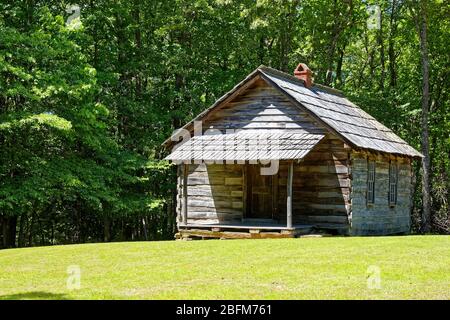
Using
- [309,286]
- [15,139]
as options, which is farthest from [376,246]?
[15,139]

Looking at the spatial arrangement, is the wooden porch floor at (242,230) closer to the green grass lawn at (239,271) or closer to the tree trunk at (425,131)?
the green grass lawn at (239,271)

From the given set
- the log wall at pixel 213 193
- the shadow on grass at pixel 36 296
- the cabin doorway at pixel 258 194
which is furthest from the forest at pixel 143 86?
the shadow on grass at pixel 36 296

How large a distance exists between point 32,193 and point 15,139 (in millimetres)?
3564

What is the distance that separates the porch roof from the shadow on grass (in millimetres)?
12210

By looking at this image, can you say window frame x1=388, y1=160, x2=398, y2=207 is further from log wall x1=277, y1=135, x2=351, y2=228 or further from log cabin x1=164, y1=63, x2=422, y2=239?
log wall x1=277, y1=135, x2=351, y2=228

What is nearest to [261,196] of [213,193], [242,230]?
[213,193]

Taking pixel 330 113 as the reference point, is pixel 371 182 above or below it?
below

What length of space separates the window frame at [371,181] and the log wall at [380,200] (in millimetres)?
161

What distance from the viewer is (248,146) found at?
79.8 ft

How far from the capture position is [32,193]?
2500 centimetres

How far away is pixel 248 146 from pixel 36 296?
14.2 meters

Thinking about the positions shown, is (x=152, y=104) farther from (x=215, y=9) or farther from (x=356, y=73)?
(x=356, y=73)

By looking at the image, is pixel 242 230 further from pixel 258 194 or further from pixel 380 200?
pixel 380 200

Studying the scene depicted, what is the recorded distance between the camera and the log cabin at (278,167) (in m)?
A: 23.8
